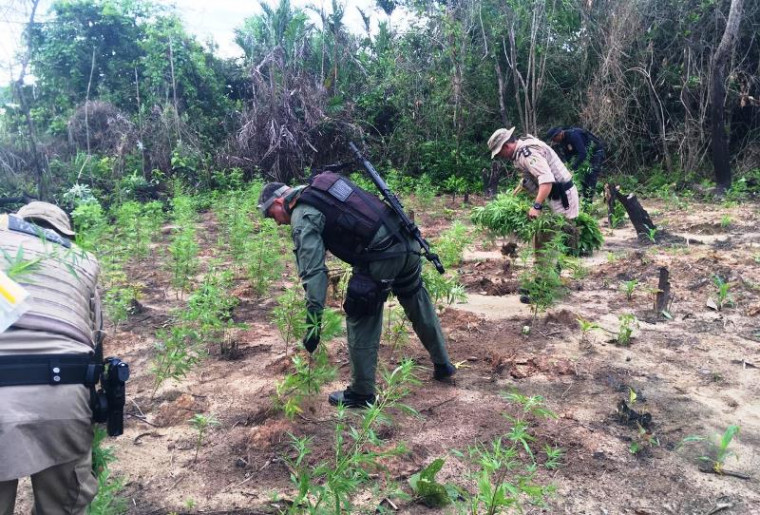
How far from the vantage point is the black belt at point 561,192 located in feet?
19.6

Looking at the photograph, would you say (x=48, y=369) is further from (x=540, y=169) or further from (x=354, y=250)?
(x=540, y=169)

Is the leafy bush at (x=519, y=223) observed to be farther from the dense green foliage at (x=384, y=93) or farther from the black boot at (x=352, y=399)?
the dense green foliage at (x=384, y=93)

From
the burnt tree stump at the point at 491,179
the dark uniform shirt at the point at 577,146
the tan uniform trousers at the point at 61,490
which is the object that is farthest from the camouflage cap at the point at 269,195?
the burnt tree stump at the point at 491,179

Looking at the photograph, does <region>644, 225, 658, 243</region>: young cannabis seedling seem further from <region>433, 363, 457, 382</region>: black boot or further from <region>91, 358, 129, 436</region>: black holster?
<region>91, 358, 129, 436</region>: black holster

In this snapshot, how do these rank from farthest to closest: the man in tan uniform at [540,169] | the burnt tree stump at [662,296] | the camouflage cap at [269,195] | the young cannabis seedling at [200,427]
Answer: the man in tan uniform at [540,169], the burnt tree stump at [662,296], the camouflage cap at [269,195], the young cannabis seedling at [200,427]

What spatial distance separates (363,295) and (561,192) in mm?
Answer: 3382

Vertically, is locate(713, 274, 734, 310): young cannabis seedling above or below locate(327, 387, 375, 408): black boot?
above

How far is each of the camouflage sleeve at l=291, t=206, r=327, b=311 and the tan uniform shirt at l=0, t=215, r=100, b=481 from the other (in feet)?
3.87

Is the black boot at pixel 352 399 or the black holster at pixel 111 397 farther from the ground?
the black holster at pixel 111 397

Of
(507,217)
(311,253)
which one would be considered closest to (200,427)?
(311,253)

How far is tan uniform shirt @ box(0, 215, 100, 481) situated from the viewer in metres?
1.86

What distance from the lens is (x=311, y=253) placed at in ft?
10.9

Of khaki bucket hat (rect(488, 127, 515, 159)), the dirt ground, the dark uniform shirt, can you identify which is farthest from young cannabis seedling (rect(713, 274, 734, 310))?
the dark uniform shirt

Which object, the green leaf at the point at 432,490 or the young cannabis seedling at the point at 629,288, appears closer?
the green leaf at the point at 432,490
